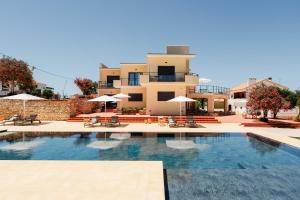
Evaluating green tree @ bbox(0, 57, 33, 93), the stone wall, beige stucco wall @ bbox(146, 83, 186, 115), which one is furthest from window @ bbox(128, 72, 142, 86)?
green tree @ bbox(0, 57, 33, 93)

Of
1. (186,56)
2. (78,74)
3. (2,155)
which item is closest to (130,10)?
(186,56)

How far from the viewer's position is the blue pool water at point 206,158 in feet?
23.5

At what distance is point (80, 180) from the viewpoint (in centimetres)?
728

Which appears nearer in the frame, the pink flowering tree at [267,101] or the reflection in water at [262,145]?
the reflection in water at [262,145]

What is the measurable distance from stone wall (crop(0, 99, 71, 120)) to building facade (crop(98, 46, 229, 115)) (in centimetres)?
904

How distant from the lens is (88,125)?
21.2 meters

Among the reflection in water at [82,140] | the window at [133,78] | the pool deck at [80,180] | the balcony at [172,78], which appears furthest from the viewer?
the window at [133,78]

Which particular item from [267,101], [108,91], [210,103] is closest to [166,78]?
[210,103]

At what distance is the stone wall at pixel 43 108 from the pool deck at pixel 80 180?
17.0 metres

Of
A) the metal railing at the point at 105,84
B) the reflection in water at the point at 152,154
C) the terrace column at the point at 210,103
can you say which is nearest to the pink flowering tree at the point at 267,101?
the terrace column at the point at 210,103

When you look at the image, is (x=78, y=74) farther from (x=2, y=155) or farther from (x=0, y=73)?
(x=2, y=155)

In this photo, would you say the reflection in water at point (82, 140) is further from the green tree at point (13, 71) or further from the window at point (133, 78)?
the green tree at point (13, 71)

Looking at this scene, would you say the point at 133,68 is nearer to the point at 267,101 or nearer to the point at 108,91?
the point at 108,91

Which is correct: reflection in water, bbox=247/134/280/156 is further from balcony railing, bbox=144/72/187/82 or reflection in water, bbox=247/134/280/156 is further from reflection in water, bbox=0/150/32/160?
balcony railing, bbox=144/72/187/82
